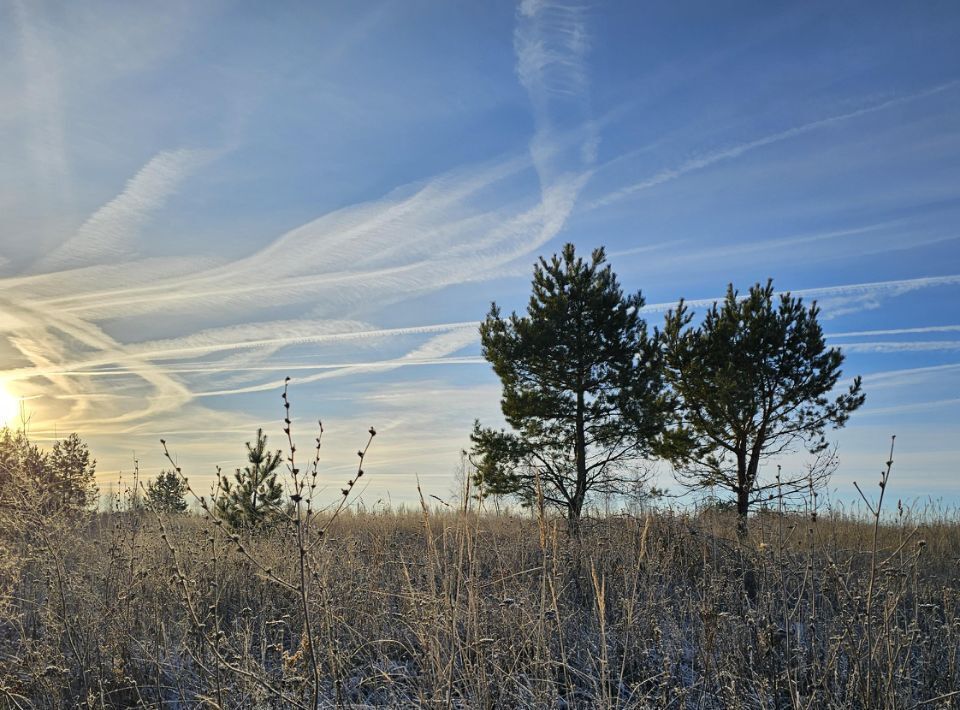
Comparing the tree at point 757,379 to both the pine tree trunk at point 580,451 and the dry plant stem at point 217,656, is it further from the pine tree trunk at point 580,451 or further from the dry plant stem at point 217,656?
the dry plant stem at point 217,656

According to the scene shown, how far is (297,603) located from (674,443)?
14809mm

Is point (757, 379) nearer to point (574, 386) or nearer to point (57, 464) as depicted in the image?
point (574, 386)

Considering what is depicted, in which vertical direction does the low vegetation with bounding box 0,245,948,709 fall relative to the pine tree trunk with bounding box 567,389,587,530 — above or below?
below

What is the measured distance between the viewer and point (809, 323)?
18375 millimetres

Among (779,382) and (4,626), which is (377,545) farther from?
(779,382)

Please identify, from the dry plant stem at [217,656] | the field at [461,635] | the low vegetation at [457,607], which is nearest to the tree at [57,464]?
the low vegetation at [457,607]

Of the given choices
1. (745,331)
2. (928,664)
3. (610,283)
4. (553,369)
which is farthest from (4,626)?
(745,331)

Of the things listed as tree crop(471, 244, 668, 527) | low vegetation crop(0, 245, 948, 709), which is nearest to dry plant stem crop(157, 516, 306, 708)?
low vegetation crop(0, 245, 948, 709)

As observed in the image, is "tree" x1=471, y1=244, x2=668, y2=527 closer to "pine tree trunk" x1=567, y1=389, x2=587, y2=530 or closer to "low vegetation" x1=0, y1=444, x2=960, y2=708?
"pine tree trunk" x1=567, y1=389, x2=587, y2=530

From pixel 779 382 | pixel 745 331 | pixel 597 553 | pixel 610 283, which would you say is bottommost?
pixel 597 553

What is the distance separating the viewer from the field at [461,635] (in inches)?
155

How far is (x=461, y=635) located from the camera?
557cm

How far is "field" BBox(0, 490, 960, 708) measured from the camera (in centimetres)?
394

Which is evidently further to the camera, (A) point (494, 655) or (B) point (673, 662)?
(B) point (673, 662)
